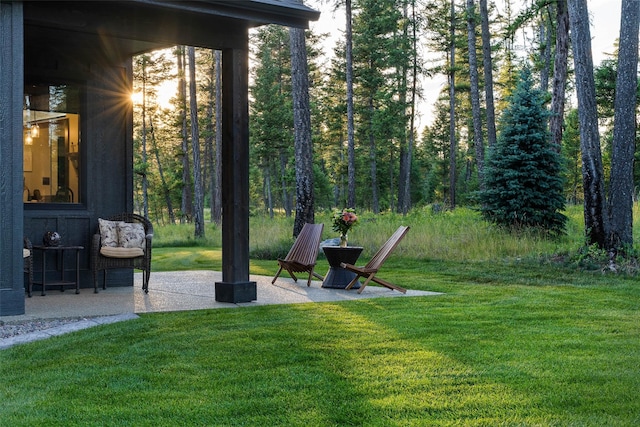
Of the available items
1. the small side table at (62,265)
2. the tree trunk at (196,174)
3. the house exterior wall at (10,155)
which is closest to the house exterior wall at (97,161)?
the small side table at (62,265)

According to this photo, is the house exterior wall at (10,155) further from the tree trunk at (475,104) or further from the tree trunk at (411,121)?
the tree trunk at (411,121)

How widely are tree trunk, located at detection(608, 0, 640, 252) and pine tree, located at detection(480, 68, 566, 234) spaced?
253 cm

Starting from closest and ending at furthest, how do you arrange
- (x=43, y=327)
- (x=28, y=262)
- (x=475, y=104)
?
1. (x=43, y=327)
2. (x=28, y=262)
3. (x=475, y=104)

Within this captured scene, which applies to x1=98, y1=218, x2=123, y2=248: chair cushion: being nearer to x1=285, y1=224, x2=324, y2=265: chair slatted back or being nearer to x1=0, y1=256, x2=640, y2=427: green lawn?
x1=285, y1=224, x2=324, y2=265: chair slatted back

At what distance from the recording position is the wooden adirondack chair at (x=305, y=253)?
8.88 metres

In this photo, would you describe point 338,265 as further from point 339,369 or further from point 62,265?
point 339,369

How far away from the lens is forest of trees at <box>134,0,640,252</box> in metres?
10.7

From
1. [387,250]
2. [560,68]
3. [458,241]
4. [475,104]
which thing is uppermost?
[560,68]

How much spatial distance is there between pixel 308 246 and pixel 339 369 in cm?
478

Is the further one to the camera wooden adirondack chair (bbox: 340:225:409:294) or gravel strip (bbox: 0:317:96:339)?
wooden adirondack chair (bbox: 340:225:409:294)

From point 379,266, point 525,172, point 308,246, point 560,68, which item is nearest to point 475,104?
point 560,68

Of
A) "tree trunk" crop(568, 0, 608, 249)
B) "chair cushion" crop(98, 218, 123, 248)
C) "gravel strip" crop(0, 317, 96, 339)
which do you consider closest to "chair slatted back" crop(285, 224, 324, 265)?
"chair cushion" crop(98, 218, 123, 248)

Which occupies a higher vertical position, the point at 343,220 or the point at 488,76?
the point at 488,76

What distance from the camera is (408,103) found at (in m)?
29.3
